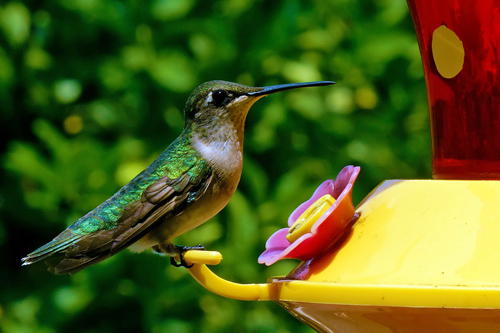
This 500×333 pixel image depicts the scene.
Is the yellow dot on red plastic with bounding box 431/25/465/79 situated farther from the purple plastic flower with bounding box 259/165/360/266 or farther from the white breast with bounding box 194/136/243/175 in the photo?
the white breast with bounding box 194/136/243/175

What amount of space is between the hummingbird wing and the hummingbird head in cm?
13

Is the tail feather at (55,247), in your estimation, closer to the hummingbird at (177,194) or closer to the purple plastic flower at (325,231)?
the hummingbird at (177,194)

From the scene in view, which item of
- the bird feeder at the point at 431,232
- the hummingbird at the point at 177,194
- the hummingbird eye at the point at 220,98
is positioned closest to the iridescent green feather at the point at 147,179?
the hummingbird at the point at 177,194

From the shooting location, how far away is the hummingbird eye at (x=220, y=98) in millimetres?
2608

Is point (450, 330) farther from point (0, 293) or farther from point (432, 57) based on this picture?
point (0, 293)

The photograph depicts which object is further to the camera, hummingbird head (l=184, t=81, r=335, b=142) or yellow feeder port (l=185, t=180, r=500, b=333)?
hummingbird head (l=184, t=81, r=335, b=142)

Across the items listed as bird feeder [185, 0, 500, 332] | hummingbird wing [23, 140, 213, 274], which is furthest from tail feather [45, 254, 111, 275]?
bird feeder [185, 0, 500, 332]

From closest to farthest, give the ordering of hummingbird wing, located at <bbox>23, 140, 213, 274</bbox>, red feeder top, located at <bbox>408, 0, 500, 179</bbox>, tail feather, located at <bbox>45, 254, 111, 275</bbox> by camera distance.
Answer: red feeder top, located at <bbox>408, 0, 500, 179</bbox>
tail feather, located at <bbox>45, 254, 111, 275</bbox>
hummingbird wing, located at <bbox>23, 140, 213, 274</bbox>

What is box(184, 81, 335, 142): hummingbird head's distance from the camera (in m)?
2.58

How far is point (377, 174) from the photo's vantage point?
371 centimetres

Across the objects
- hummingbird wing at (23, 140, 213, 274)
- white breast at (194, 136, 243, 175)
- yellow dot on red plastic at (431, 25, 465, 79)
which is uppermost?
yellow dot on red plastic at (431, 25, 465, 79)

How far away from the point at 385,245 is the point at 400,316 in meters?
0.16

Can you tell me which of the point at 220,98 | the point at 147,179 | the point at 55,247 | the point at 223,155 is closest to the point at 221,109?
the point at 220,98

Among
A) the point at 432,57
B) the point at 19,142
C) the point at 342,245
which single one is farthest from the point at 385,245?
the point at 19,142
